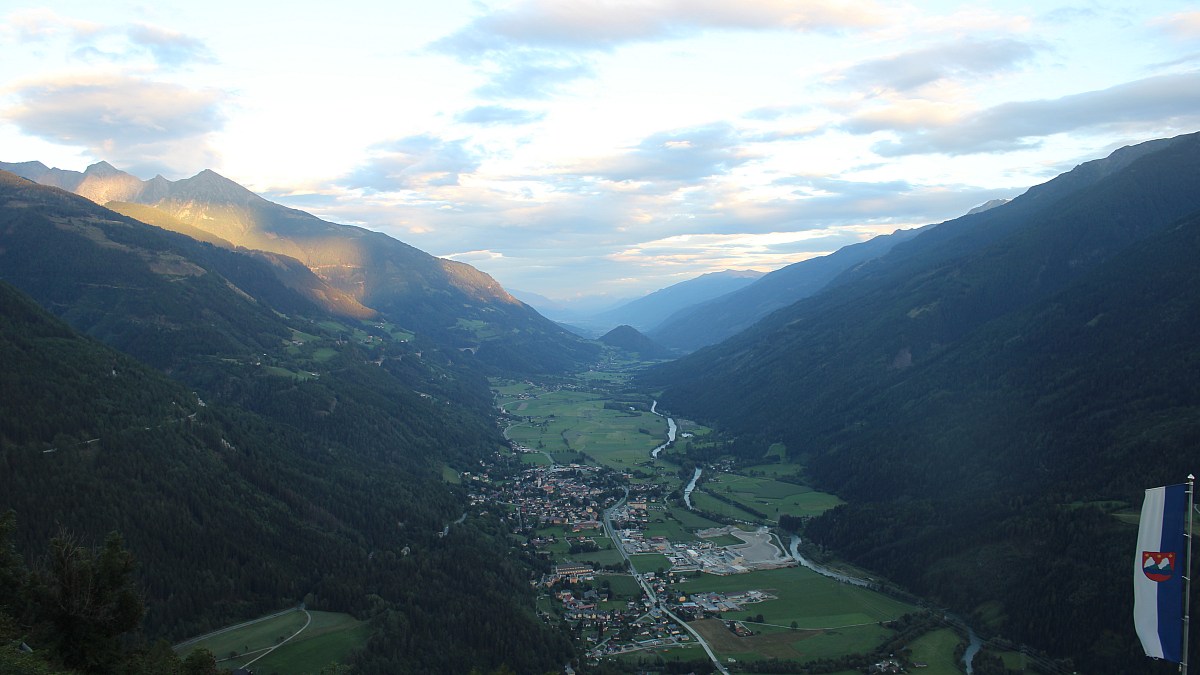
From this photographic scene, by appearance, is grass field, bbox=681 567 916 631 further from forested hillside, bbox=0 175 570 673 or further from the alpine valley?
forested hillside, bbox=0 175 570 673

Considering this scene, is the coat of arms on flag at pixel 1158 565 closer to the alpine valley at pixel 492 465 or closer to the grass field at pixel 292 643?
the alpine valley at pixel 492 465

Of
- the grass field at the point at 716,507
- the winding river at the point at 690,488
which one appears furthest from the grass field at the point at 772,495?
the winding river at the point at 690,488

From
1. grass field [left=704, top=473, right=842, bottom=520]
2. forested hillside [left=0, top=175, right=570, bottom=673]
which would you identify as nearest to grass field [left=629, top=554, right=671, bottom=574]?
forested hillside [left=0, top=175, right=570, bottom=673]

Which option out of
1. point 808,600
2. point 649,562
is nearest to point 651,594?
point 649,562

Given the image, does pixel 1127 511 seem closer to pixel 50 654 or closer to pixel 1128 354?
pixel 1128 354

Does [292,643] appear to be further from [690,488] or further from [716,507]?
[690,488]

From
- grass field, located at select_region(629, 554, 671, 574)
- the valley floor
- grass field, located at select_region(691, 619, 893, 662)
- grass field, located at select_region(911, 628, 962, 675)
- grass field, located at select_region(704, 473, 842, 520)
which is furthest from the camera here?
grass field, located at select_region(704, 473, 842, 520)

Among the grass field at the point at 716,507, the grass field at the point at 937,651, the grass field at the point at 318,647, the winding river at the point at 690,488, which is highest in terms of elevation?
the grass field at the point at 318,647
